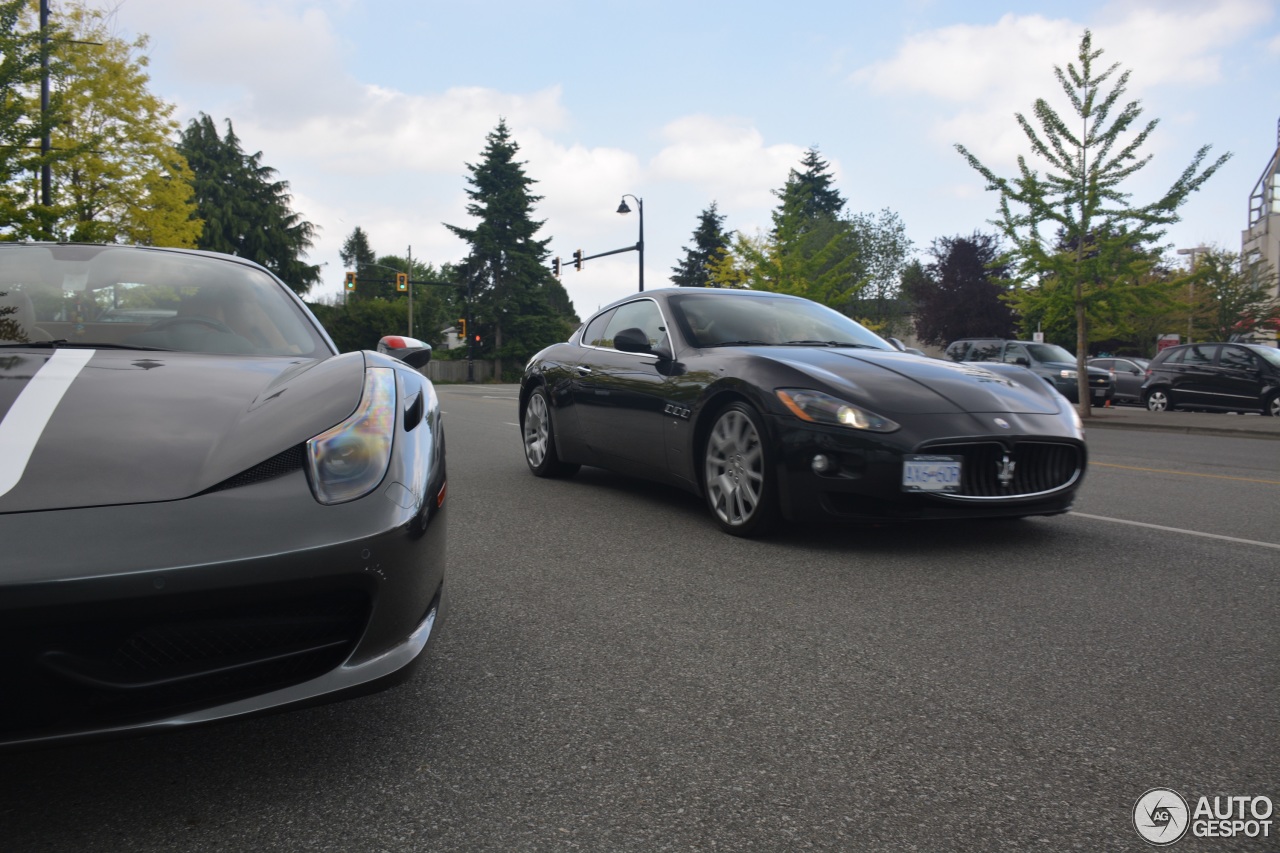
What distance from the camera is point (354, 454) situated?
2357 mm

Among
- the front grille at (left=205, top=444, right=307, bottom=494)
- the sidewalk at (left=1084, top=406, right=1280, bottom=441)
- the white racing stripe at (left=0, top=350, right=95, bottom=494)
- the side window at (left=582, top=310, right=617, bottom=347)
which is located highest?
the side window at (left=582, top=310, right=617, bottom=347)

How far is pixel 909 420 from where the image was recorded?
454cm

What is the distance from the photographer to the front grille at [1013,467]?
4.54 meters

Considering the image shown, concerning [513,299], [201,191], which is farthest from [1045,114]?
[201,191]

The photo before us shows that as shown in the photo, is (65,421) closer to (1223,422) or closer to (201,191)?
(1223,422)

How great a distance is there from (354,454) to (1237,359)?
22.5 metres

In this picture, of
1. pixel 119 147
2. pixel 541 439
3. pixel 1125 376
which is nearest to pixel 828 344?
pixel 541 439

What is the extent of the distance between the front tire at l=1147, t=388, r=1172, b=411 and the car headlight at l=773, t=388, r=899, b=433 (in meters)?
20.6

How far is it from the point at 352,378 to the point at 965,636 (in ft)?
7.05

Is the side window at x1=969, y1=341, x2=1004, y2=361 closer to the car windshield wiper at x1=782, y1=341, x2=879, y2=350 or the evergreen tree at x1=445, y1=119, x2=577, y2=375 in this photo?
the car windshield wiper at x1=782, y1=341, x2=879, y2=350

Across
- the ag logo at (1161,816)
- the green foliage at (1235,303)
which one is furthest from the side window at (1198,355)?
the ag logo at (1161,816)

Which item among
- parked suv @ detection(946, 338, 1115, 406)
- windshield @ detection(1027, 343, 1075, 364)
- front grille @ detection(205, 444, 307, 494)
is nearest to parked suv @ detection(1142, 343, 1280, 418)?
parked suv @ detection(946, 338, 1115, 406)

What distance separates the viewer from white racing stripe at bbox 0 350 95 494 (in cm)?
210

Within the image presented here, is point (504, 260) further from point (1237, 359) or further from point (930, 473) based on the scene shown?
point (930, 473)
